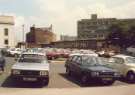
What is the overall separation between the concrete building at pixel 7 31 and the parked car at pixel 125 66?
8377 centimetres

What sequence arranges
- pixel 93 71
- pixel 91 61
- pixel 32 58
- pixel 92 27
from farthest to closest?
pixel 92 27 < pixel 91 61 < pixel 32 58 < pixel 93 71

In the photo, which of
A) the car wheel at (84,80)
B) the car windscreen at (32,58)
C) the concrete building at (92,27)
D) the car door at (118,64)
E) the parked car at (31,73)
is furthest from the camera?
the concrete building at (92,27)

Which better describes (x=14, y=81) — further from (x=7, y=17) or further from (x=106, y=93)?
(x=7, y=17)

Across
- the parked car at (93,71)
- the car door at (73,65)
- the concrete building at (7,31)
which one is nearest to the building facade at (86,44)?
the concrete building at (7,31)

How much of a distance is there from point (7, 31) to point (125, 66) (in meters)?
87.3

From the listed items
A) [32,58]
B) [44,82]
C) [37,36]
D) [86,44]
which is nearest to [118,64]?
[32,58]

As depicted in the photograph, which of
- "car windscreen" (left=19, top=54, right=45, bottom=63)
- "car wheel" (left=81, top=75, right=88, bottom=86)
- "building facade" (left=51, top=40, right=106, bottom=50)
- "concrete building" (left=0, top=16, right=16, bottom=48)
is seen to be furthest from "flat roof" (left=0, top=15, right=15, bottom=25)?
"car wheel" (left=81, top=75, right=88, bottom=86)

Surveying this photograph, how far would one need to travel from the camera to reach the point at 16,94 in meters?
15.4

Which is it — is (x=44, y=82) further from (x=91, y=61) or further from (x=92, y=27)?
(x=92, y=27)

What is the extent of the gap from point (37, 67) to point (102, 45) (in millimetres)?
78479

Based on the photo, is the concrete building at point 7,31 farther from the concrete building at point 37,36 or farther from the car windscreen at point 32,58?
the car windscreen at point 32,58

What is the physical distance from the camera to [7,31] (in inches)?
4230

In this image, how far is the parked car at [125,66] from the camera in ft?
73.4

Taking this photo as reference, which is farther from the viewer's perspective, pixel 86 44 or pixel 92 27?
pixel 92 27
